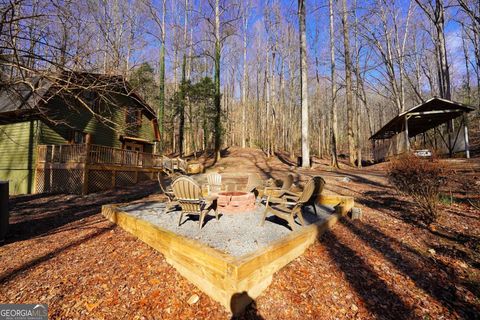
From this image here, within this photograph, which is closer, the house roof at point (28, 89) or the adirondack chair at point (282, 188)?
the house roof at point (28, 89)

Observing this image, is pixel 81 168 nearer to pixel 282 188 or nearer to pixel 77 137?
pixel 77 137

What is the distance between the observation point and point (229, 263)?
2.38 m

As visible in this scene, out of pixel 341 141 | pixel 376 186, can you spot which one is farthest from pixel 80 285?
pixel 341 141

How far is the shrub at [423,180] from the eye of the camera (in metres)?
4.76

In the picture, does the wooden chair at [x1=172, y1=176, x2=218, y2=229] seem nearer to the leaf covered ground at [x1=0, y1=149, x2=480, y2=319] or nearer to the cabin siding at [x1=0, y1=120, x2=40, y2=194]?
the leaf covered ground at [x1=0, y1=149, x2=480, y2=319]

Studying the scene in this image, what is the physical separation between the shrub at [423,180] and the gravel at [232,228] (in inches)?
75.8

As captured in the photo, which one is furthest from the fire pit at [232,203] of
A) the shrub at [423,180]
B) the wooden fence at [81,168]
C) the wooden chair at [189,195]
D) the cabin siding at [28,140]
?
the wooden fence at [81,168]

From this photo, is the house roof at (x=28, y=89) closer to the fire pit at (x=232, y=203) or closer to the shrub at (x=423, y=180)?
the fire pit at (x=232, y=203)

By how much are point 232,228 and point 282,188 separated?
8.53ft

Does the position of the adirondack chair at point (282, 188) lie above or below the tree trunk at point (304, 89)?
below

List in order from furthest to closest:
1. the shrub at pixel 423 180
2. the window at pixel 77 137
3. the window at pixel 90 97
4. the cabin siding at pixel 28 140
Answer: the window at pixel 77 137
the cabin siding at pixel 28 140
the window at pixel 90 97
the shrub at pixel 423 180

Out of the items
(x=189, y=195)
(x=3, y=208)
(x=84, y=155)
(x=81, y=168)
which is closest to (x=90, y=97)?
(x=84, y=155)

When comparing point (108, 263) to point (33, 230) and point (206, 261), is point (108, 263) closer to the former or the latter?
point (206, 261)

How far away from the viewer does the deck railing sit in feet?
→ 33.4
